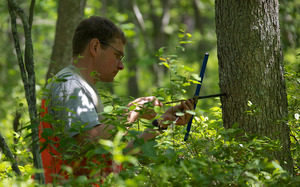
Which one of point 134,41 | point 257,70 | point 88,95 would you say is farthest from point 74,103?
point 134,41

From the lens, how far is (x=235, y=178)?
2012mm

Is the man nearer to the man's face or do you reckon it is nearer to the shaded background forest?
the man's face

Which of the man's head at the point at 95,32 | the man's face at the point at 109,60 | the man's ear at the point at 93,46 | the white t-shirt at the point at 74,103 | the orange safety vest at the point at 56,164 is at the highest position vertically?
the man's head at the point at 95,32

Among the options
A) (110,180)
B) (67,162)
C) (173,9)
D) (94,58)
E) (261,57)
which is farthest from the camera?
(173,9)

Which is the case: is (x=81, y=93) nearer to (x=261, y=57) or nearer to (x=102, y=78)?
(x=102, y=78)

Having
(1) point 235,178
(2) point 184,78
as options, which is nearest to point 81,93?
(2) point 184,78

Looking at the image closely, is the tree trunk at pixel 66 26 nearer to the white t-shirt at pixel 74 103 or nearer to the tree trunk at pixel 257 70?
the white t-shirt at pixel 74 103

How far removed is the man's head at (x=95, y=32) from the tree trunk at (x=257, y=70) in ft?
3.06

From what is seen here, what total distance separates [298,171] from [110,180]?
1574 millimetres

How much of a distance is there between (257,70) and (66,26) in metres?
4.14

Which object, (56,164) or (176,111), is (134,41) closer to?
(176,111)

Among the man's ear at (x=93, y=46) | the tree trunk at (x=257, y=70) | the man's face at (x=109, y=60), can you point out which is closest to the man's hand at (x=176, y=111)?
the tree trunk at (x=257, y=70)

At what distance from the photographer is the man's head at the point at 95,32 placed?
290 cm

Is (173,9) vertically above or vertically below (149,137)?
above
